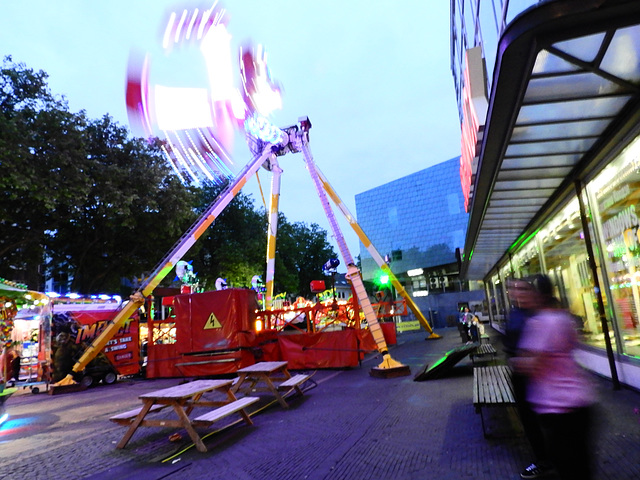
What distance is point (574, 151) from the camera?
6.35 meters

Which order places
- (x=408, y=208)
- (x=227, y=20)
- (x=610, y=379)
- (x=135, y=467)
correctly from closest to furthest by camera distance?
(x=135, y=467), (x=610, y=379), (x=227, y=20), (x=408, y=208)

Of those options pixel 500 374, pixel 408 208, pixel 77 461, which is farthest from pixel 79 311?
pixel 408 208

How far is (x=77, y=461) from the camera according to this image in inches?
220

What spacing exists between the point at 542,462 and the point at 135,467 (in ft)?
14.3

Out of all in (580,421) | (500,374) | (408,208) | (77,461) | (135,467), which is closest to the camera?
(580,421)

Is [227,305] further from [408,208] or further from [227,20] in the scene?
[408,208]

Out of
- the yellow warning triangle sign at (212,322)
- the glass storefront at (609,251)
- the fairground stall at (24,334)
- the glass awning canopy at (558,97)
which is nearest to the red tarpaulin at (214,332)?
the yellow warning triangle sign at (212,322)

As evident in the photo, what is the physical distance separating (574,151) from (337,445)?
206 inches

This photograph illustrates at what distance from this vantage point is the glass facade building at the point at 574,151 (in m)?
3.45

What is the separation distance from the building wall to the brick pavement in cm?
5436

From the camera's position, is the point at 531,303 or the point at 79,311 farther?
the point at 79,311

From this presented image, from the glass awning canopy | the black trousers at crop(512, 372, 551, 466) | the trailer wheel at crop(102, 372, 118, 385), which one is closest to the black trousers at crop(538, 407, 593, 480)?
the black trousers at crop(512, 372, 551, 466)

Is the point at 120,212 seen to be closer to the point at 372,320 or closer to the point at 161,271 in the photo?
the point at 161,271

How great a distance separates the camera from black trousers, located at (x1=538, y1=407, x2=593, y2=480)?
301 centimetres
